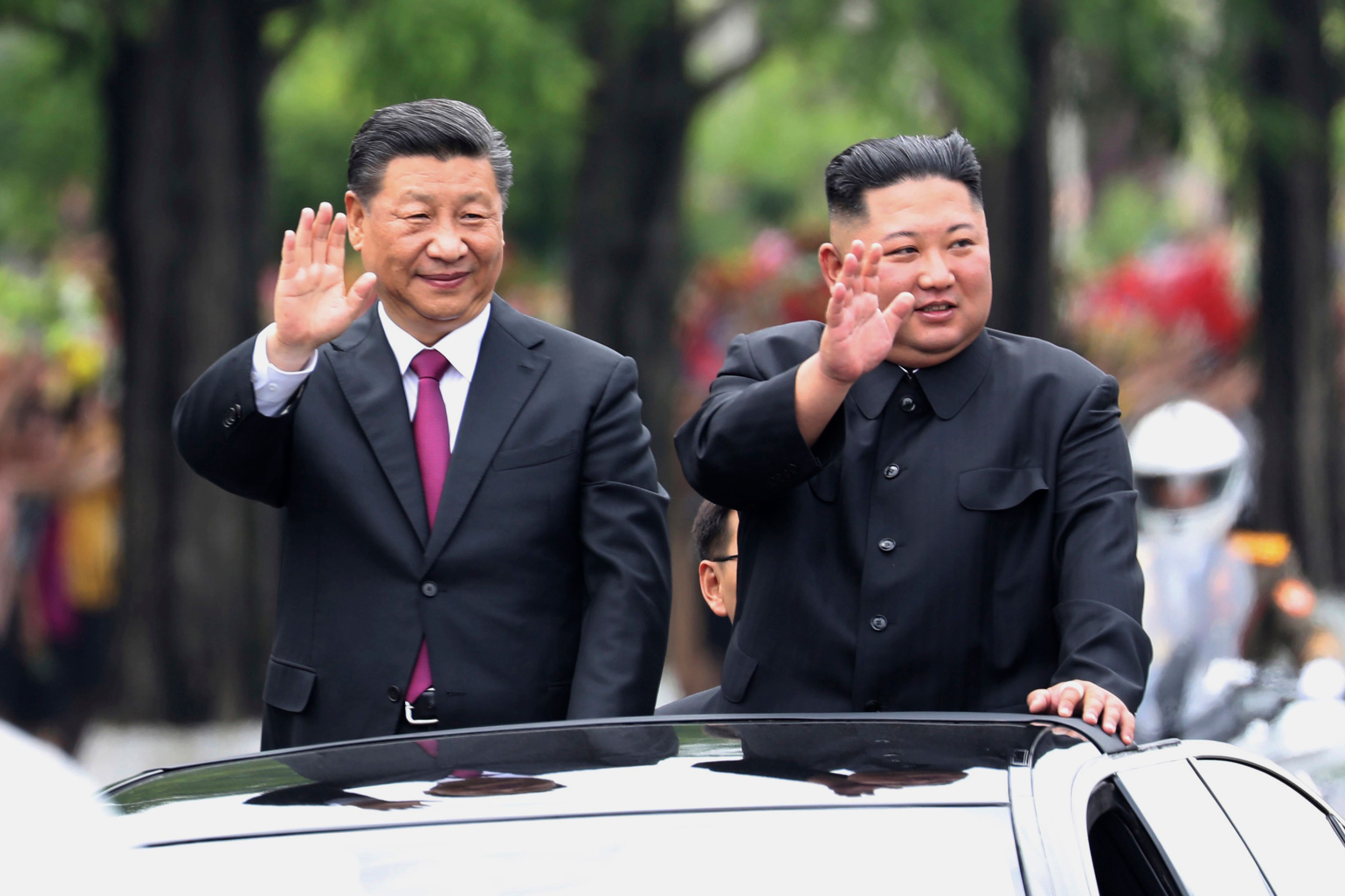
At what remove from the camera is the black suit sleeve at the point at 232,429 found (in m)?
3.39

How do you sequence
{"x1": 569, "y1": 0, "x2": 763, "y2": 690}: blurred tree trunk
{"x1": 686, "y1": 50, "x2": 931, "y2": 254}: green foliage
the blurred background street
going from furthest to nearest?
{"x1": 686, "y1": 50, "x2": 931, "y2": 254}: green foliage < {"x1": 569, "y1": 0, "x2": 763, "y2": 690}: blurred tree trunk < the blurred background street

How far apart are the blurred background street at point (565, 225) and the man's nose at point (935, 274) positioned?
2.78 meters

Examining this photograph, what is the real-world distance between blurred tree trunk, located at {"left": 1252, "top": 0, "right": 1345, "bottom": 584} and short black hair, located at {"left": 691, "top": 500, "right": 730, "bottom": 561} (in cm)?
1014

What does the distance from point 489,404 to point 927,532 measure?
79 centimetres

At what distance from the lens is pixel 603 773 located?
8.35 ft

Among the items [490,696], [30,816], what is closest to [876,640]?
[490,696]

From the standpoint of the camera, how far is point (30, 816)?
4.90 feet

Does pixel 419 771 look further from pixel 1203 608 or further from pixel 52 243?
pixel 52 243

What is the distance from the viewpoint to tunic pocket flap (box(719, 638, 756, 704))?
340cm

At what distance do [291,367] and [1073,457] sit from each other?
1.26 metres

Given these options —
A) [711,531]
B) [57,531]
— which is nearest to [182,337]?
[57,531]

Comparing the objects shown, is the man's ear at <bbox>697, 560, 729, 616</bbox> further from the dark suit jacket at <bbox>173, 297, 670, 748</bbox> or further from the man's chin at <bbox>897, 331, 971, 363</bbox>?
the man's chin at <bbox>897, 331, 971, 363</bbox>

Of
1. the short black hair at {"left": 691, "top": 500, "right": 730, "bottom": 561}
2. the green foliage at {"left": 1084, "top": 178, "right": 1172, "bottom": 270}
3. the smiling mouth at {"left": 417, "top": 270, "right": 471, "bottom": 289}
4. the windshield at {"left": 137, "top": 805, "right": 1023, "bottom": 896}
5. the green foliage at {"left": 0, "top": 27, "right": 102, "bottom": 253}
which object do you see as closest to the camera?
the windshield at {"left": 137, "top": 805, "right": 1023, "bottom": 896}

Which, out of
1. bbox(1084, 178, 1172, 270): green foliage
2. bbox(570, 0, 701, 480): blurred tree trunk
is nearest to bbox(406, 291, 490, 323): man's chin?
bbox(570, 0, 701, 480): blurred tree trunk
